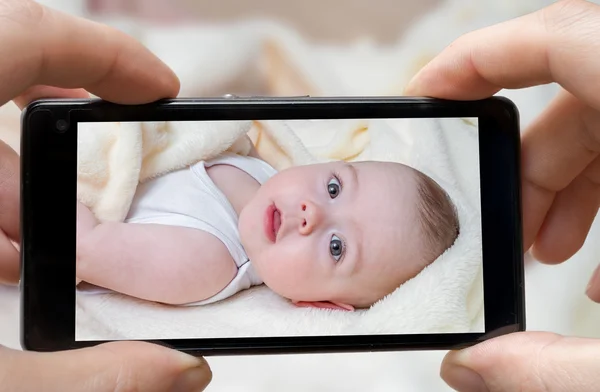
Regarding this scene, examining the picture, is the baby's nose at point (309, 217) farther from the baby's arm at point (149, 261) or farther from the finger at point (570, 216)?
the finger at point (570, 216)

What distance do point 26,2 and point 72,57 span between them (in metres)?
0.05

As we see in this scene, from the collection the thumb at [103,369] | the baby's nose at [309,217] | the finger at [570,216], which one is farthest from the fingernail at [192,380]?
the finger at [570,216]

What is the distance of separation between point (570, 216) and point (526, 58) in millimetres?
215

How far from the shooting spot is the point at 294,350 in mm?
484

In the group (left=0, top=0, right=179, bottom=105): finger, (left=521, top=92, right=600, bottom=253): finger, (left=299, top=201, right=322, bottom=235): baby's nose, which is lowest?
(left=299, top=201, right=322, bottom=235): baby's nose

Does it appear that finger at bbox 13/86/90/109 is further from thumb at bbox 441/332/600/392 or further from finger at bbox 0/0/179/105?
thumb at bbox 441/332/600/392

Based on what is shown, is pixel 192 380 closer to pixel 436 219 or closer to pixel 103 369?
pixel 103 369

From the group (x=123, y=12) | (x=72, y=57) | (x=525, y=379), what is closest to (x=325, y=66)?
(x=123, y=12)

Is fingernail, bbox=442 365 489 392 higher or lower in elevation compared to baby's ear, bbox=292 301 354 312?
lower

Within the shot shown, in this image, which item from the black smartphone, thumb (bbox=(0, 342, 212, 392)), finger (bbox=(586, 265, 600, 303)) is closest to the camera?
thumb (bbox=(0, 342, 212, 392))

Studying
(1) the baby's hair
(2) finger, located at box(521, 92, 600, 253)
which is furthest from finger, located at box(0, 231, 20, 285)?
(2) finger, located at box(521, 92, 600, 253)

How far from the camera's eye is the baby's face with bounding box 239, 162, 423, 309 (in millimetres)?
503

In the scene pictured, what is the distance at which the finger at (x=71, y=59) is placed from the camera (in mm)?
429

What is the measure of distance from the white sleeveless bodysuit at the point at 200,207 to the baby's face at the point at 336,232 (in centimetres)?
1
